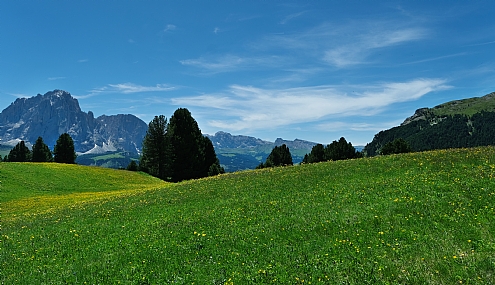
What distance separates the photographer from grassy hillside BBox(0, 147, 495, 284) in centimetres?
1066

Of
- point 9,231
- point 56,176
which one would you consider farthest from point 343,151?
point 9,231

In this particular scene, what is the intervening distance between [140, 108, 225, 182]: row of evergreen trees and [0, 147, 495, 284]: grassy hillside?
180 feet

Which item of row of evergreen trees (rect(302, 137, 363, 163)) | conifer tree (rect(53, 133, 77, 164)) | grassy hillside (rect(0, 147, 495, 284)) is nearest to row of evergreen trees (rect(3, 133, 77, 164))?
conifer tree (rect(53, 133, 77, 164))

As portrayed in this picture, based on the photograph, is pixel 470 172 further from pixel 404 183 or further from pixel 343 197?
pixel 343 197

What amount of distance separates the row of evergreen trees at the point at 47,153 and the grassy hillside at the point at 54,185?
48464 mm

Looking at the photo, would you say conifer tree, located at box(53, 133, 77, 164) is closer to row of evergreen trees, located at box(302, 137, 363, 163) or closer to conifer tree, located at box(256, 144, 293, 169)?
conifer tree, located at box(256, 144, 293, 169)

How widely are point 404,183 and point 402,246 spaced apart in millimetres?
9107

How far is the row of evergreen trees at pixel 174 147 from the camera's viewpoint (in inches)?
3044

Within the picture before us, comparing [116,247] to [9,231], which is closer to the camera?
[116,247]

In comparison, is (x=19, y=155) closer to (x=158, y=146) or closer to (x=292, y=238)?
(x=158, y=146)

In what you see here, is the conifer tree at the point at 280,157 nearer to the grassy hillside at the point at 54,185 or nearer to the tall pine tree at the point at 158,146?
the tall pine tree at the point at 158,146

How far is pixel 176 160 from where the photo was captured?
77.8m

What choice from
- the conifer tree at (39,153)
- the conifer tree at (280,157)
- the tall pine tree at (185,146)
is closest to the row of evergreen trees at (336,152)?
the conifer tree at (280,157)

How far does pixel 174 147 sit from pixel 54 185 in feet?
106
